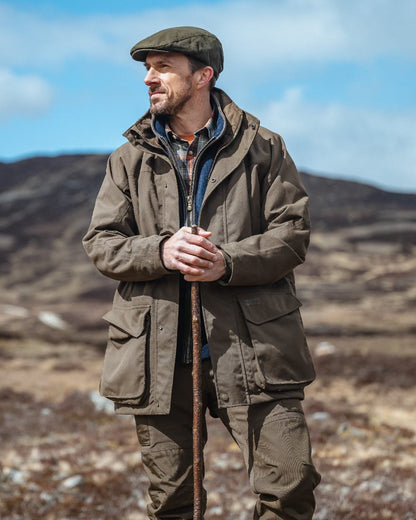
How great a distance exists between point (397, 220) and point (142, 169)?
65660 millimetres

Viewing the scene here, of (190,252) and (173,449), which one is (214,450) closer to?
(173,449)

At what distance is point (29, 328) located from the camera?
27.2 metres

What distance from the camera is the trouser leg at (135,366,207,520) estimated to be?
3963mm

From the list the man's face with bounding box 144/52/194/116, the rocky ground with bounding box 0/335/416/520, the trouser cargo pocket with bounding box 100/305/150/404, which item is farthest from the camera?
the rocky ground with bounding box 0/335/416/520

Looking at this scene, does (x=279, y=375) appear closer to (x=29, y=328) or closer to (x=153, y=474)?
(x=153, y=474)

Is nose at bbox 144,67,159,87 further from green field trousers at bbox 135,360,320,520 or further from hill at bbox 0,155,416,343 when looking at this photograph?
hill at bbox 0,155,416,343

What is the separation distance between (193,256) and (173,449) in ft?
4.10

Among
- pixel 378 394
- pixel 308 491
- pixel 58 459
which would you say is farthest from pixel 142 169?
pixel 378 394

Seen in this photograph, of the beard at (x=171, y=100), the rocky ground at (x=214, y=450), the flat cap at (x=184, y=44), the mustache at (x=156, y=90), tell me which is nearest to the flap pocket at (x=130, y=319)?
the beard at (x=171, y=100)

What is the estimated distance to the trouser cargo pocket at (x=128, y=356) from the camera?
3.80 m

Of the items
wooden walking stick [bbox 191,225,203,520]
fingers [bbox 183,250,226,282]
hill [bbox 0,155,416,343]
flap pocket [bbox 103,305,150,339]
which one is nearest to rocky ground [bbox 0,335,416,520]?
wooden walking stick [bbox 191,225,203,520]

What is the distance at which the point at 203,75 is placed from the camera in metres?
4.02

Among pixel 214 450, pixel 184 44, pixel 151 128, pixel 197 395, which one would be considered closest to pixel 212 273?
pixel 197 395

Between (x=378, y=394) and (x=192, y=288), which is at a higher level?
(x=192, y=288)
